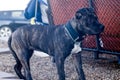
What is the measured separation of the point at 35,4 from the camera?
6.82 metres

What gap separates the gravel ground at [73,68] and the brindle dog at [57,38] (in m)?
0.40

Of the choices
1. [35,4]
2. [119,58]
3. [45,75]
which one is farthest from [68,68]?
[35,4]

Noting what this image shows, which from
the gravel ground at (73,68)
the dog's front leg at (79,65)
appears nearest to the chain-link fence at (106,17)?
the gravel ground at (73,68)

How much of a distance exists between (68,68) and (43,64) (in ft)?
2.24

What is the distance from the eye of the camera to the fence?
531 cm

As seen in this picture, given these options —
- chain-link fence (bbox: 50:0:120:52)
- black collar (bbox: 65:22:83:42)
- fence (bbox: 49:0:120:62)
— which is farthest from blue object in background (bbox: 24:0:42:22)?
black collar (bbox: 65:22:83:42)

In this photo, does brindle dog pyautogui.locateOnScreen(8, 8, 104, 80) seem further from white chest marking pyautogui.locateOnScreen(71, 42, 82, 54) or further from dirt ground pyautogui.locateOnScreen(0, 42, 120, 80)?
dirt ground pyautogui.locateOnScreen(0, 42, 120, 80)

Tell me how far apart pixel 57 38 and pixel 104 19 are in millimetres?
1098

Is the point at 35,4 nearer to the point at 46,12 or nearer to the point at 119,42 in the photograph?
the point at 46,12

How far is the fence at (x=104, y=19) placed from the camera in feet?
17.4

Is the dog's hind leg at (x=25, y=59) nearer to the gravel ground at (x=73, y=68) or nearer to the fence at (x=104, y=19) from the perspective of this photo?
the gravel ground at (x=73, y=68)

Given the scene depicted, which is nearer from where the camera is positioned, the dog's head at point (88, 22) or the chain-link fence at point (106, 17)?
the dog's head at point (88, 22)

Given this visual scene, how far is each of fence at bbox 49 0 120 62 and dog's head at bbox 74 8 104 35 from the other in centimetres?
89

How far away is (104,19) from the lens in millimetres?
5441
